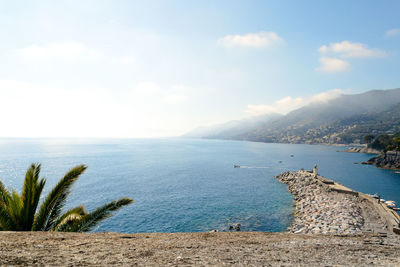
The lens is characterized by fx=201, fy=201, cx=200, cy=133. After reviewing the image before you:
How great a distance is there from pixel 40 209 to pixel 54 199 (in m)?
0.81

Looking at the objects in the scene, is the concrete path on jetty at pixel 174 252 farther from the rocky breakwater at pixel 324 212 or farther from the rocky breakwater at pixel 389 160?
the rocky breakwater at pixel 389 160

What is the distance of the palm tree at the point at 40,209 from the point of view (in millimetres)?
7805

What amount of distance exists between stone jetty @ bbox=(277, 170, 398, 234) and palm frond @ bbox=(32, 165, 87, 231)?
774 inches

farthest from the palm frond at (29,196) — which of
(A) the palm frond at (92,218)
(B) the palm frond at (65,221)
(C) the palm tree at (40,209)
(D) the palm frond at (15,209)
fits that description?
(A) the palm frond at (92,218)

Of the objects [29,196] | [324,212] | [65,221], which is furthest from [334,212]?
[29,196]

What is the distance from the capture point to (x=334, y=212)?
76.9 ft

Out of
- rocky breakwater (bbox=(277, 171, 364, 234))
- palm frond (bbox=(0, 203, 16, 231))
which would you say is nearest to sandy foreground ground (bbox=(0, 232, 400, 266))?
palm frond (bbox=(0, 203, 16, 231))

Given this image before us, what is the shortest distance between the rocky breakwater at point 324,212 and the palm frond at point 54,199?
19.7 meters

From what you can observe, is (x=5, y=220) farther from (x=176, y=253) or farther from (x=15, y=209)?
(x=176, y=253)

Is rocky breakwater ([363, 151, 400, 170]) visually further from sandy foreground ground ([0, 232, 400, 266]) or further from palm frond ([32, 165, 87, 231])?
palm frond ([32, 165, 87, 231])

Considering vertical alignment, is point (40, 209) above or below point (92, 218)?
above

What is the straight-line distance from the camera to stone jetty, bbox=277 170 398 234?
747 inches

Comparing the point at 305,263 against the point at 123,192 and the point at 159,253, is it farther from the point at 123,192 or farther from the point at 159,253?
the point at 123,192

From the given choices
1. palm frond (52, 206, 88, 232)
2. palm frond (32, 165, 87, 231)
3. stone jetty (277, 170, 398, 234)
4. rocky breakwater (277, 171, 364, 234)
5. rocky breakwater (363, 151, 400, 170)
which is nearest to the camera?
palm frond (32, 165, 87, 231)
